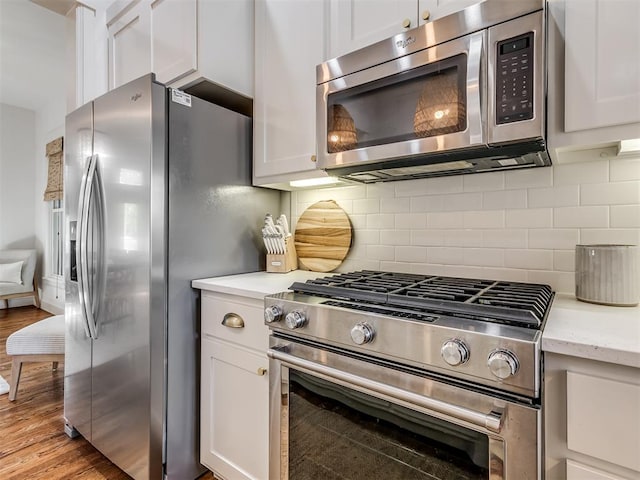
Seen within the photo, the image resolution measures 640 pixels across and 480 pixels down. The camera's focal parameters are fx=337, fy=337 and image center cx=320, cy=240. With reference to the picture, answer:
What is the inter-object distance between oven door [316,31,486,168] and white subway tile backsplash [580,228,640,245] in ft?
1.88

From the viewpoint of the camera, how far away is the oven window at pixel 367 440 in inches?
33.1

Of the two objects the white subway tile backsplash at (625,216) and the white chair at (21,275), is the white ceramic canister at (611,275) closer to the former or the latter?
the white subway tile backsplash at (625,216)

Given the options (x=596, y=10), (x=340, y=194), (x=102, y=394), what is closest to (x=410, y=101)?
(x=596, y=10)

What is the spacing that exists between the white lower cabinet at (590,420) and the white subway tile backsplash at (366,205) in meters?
1.08

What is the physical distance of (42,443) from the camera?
183 centimetres

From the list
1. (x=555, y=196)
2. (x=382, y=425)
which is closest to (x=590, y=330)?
(x=382, y=425)

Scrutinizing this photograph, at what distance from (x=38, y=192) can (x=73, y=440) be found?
462 cm

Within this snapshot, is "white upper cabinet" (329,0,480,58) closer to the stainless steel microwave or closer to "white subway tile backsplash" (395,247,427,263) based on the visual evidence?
the stainless steel microwave

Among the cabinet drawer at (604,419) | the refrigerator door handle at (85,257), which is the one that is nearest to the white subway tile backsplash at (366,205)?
the cabinet drawer at (604,419)

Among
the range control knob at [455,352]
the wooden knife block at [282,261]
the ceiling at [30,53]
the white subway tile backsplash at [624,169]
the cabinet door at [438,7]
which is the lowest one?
the range control knob at [455,352]

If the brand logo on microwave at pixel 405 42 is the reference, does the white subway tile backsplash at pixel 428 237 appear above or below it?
below

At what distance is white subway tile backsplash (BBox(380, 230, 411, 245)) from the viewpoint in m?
1.63

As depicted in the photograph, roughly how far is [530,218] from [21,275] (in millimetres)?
5929

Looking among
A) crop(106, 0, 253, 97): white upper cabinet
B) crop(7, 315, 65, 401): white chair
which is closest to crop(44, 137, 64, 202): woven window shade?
crop(7, 315, 65, 401): white chair
